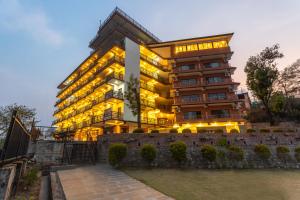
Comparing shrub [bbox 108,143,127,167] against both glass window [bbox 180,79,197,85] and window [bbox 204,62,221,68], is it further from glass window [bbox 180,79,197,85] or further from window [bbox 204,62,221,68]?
window [bbox 204,62,221,68]

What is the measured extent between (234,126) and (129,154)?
2206 centimetres

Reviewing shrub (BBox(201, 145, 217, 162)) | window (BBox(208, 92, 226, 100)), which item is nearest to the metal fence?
shrub (BBox(201, 145, 217, 162))

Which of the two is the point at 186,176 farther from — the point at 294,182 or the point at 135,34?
the point at 135,34

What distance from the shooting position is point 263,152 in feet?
49.0

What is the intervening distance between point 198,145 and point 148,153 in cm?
504

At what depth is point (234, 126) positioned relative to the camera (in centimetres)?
2903

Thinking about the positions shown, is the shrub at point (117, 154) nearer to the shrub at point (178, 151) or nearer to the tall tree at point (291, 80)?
the shrub at point (178, 151)

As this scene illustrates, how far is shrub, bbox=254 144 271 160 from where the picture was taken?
48.8 ft

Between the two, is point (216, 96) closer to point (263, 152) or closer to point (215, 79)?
point (215, 79)

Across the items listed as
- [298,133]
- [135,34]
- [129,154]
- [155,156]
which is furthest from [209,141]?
[135,34]

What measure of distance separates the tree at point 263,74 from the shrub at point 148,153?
20799 millimetres

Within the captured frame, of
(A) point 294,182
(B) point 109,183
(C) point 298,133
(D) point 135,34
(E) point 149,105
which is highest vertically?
(D) point 135,34

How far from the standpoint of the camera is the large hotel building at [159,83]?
2844cm

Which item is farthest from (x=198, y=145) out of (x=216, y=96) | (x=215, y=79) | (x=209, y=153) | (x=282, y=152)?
(x=215, y=79)
